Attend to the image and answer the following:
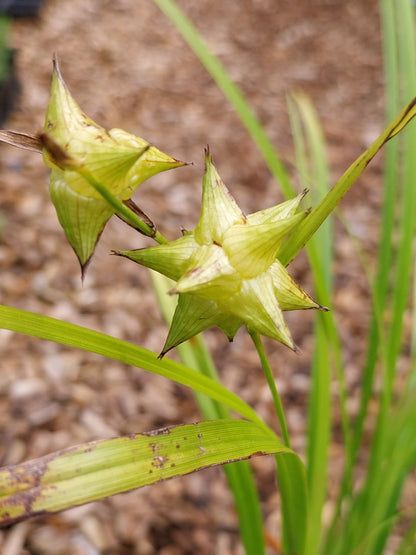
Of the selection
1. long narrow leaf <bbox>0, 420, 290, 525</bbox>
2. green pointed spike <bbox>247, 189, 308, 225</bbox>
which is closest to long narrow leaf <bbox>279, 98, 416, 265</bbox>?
green pointed spike <bbox>247, 189, 308, 225</bbox>

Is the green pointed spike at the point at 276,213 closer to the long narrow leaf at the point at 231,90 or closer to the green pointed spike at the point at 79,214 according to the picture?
the green pointed spike at the point at 79,214

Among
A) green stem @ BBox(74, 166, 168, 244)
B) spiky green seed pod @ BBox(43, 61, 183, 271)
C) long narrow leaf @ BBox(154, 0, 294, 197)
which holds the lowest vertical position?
green stem @ BBox(74, 166, 168, 244)

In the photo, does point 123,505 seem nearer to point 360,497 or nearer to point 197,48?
point 360,497

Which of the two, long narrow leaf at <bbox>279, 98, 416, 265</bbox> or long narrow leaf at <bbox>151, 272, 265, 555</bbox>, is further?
long narrow leaf at <bbox>151, 272, 265, 555</bbox>

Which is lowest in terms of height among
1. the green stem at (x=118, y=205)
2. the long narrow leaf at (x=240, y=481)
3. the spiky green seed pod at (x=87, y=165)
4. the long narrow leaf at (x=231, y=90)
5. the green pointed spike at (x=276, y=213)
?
the long narrow leaf at (x=240, y=481)

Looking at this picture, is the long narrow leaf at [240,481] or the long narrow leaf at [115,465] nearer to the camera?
the long narrow leaf at [115,465]

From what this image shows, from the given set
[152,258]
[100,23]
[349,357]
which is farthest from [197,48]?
[100,23]

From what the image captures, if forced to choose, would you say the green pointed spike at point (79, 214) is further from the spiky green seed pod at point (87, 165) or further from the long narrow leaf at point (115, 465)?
the long narrow leaf at point (115, 465)

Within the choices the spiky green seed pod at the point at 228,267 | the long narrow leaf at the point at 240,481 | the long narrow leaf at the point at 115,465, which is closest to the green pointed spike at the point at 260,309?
the spiky green seed pod at the point at 228,267

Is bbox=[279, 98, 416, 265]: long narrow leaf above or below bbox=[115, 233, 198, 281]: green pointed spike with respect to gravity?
above

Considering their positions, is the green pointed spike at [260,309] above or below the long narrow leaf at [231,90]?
below

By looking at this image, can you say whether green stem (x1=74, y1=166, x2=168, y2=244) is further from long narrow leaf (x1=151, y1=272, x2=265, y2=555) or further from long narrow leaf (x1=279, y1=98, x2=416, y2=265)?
long narrow leaf (x1=151, y1=272, x2=265, y2=555)
